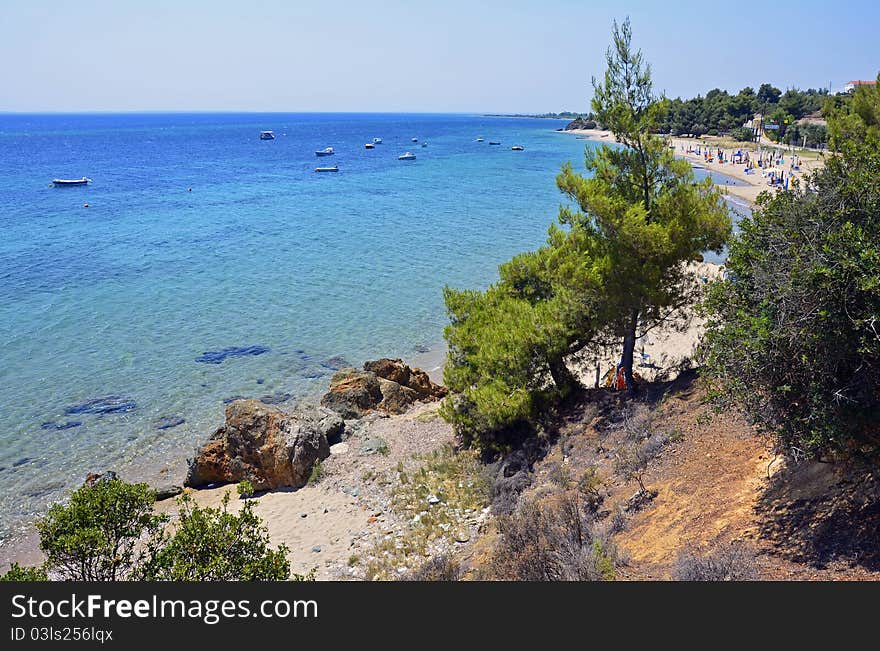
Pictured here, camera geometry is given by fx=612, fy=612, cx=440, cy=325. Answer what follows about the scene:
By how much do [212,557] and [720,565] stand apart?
5.70 m

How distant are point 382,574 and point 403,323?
60.9 ft

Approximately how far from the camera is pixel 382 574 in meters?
10.8

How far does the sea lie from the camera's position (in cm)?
1925

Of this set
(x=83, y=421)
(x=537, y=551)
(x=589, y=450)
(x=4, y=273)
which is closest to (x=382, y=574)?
(x=537, y=551)

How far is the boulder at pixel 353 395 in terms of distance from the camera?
63.6 ft

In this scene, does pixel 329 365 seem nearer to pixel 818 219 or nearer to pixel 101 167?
pixel 818 219

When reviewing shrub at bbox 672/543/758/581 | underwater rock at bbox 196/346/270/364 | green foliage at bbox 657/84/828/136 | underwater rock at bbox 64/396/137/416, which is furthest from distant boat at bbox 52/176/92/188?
green foliage at bbox 657/84/828/136

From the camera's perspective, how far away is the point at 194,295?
107ft

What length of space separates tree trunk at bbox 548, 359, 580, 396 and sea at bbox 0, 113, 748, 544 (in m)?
5.58

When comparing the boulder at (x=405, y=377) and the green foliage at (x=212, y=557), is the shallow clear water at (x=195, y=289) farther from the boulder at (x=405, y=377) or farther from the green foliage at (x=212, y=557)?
the green foliage at (x=212, y=557)

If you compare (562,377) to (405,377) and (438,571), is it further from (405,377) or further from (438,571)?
(405,377)

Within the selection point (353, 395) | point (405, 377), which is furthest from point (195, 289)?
point (353, 395)

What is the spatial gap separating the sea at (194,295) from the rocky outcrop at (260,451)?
134cm

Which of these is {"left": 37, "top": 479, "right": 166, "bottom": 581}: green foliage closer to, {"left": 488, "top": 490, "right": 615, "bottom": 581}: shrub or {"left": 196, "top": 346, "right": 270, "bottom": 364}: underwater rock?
{"left": 488, "top": 490, "right": 615, "bottom": 581}: shrub
